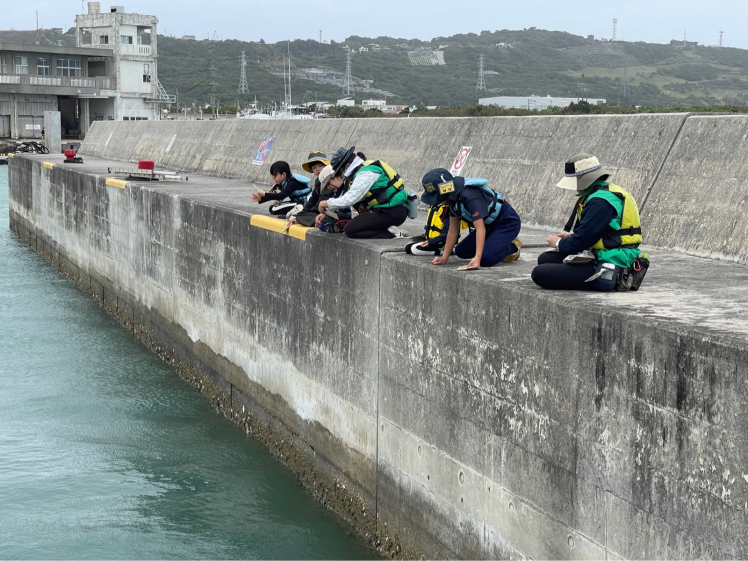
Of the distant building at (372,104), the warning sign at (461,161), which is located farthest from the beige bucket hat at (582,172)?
the distant building at (372,104)

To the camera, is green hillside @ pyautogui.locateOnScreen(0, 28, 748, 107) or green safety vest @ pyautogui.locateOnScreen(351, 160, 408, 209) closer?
green safety vest @ pyautogui.locateOnScreen(351, 160, 408, 209)

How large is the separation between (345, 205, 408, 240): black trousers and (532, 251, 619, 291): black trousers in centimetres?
304

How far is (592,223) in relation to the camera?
600cm

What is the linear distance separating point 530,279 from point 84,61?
263 feet

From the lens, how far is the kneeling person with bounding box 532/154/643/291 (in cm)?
604

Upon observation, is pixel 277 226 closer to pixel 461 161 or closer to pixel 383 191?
pixel 383 191

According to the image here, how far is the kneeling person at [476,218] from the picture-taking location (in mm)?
7242

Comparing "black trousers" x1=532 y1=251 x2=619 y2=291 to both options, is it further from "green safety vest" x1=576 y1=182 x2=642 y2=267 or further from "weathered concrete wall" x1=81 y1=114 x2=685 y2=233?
"weathered concrete wall" x1=81 y1=114 x2=685 y2=233

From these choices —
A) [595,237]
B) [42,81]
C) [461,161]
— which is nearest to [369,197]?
[595,237]

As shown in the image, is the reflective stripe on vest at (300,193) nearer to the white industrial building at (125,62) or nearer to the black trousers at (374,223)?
the black trousers at (374,223)

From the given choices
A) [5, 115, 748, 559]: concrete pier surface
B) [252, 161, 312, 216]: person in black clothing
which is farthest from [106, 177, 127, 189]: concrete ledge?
[252, 161, 312, 216]: person in black clothing

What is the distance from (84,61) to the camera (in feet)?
263

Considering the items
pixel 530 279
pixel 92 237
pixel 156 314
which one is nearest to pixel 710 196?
pixel 530 279

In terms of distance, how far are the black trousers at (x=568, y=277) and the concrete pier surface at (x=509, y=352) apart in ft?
0.48
